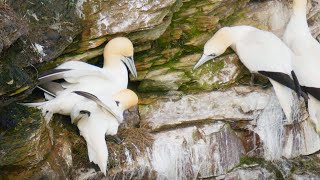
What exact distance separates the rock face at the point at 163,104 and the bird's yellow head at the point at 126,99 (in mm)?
419

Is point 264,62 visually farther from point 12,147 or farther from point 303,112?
point 12,147

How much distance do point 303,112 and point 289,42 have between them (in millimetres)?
917

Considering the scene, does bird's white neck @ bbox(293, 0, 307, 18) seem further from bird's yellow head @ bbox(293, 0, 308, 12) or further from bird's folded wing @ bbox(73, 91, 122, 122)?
bird's folded wing @ bbox(73, 91, 122, 122)

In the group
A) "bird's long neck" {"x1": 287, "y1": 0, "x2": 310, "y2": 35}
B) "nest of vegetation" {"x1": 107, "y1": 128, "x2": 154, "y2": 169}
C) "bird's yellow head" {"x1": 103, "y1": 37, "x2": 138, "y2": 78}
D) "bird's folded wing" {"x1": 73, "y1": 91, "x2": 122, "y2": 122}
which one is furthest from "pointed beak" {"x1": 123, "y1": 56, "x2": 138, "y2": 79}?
"bird's long neck" {"x1": 287, "y1": 0, "x2": 310, "y2": 35}

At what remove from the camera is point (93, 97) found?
838 centimetres

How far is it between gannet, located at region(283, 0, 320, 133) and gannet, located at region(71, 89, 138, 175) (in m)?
2.21

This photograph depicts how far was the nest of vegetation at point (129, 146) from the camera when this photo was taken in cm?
881

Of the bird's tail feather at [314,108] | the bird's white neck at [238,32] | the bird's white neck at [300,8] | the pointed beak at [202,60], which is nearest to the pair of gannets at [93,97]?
the pointed beak at [202,60]

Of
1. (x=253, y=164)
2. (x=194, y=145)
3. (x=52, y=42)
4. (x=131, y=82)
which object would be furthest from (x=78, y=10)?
(x=253, y=164)

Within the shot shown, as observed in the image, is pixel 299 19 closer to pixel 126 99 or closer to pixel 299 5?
pixel 299 5

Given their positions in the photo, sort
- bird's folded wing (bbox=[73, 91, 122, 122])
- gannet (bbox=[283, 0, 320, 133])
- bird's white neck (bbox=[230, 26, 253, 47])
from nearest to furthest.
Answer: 1. bird's folded wing (bbox=[73, 91, 122, 122])
2. gannet (bbox=[283, 0, 320, 133])
3. bird's white neck (bbox=[230, 26, 253, 47])

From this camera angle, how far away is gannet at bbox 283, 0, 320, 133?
9820 millimetres

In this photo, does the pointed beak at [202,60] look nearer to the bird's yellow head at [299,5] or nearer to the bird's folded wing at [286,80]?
the bird's folded wing at [286,80]

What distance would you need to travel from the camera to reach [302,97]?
32.7ft
